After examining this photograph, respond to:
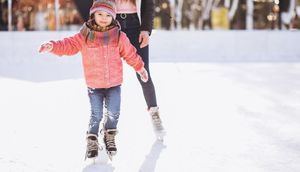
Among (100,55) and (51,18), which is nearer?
(100,55)

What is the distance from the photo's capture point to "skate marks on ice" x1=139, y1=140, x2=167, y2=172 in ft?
10.8

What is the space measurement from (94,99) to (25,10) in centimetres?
1144

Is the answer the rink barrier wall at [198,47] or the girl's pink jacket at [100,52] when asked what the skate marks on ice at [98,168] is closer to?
the girl's pink jacket at [100,52]

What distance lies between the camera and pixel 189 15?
49.2ft

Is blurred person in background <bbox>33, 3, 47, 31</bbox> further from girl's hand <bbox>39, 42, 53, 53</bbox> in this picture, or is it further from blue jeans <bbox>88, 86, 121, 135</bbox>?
girl's hand <bbox>39, 42, 53, 53</bbox>

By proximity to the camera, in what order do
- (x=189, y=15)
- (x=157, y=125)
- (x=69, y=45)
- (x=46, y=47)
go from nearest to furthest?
(x=46, y=47), (x=69, y=45), (x=157, y=125), (x=189, y=15)

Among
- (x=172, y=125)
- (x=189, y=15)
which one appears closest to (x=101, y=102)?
(x=172, y=125)

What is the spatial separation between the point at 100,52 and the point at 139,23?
67 cm

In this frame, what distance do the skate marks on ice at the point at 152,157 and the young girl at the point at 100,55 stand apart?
0.22 m

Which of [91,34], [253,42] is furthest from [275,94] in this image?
[253,42]

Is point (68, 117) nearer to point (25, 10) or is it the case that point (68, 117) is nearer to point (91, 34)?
point (91, 34)

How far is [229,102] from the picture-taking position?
5910 mm

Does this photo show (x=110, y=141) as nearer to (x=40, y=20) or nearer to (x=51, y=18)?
(x=51, y=18)

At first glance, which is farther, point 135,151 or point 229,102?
point 229,102
